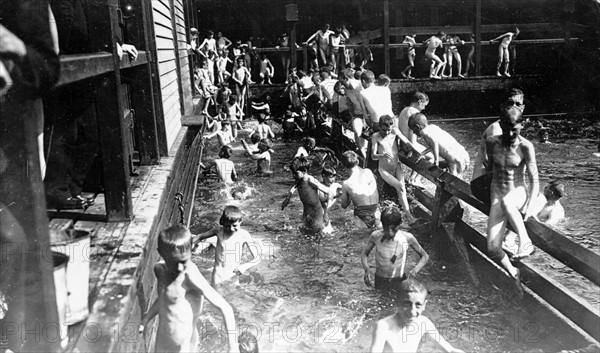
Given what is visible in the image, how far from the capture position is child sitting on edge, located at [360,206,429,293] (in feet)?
17.3

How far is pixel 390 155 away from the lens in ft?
27.3

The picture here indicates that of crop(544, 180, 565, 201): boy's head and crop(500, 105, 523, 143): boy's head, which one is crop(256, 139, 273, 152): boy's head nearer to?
crop(544, 180, 565, 201): boy's head

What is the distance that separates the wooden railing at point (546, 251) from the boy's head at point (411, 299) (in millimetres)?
1538

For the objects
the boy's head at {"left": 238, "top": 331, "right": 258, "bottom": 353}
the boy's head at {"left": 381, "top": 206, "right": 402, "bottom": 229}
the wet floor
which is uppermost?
the boy's head at {"left": 381, "top": 206, "right": 402, "bottom": 229}

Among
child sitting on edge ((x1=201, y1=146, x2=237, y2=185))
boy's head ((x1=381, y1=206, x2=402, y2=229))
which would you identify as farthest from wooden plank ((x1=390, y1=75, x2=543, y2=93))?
boy's head ((x1=381, y1=206, x2=402, y2=229))

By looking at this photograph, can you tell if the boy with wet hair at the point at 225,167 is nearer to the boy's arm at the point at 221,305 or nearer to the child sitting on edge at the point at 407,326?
the boy's arm at the point at 221,305

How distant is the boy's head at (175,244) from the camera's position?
A: 3.29 m

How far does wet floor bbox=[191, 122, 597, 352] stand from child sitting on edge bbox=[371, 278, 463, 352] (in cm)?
128

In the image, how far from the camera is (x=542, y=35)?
950 inches

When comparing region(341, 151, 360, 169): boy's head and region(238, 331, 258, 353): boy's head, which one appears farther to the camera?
region(341, 151, 360, 169): boy's head

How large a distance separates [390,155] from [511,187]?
303 cm

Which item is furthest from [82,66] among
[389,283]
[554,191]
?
[554,191]

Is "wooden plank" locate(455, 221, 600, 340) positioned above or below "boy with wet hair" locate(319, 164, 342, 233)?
below

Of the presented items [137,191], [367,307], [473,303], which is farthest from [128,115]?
[473,303]
